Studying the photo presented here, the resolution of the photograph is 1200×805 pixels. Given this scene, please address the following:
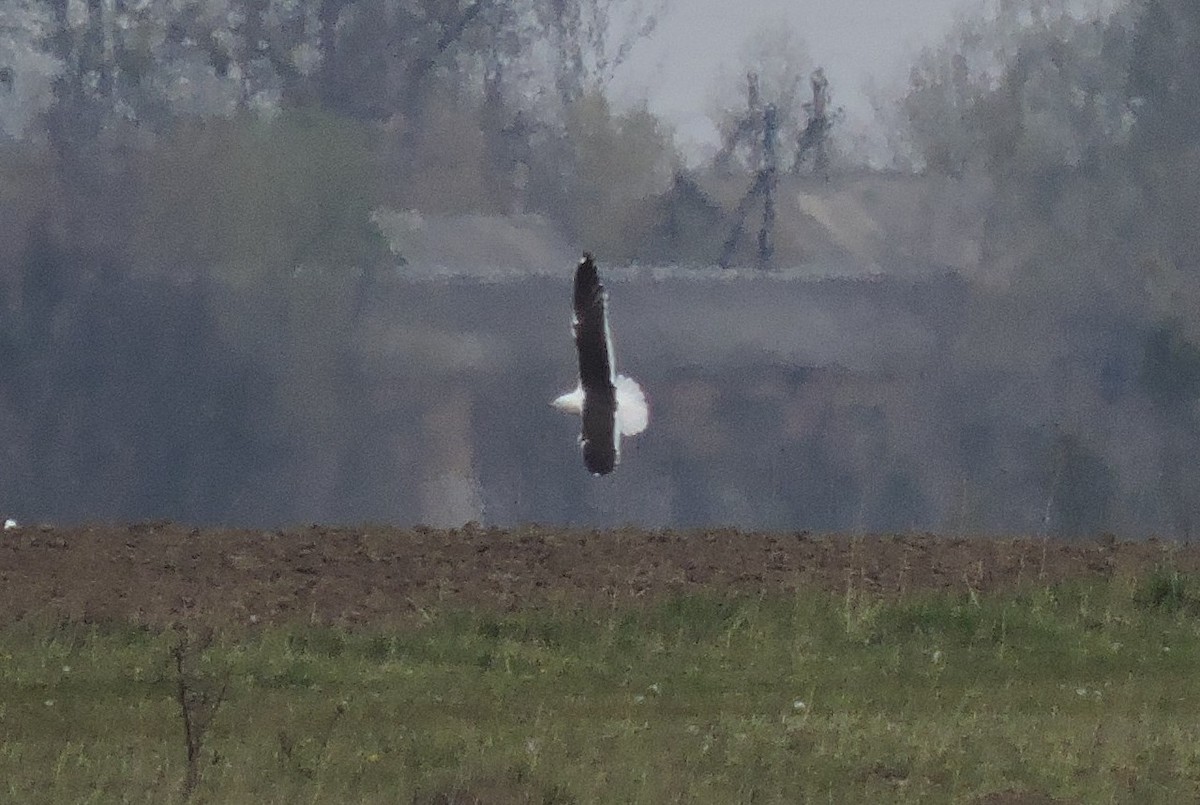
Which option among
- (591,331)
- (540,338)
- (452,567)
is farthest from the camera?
(540,338)

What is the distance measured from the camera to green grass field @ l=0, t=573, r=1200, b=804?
314 inches

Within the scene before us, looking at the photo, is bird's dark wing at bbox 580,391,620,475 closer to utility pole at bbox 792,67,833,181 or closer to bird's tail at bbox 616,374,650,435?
bird's tail at bbox 616,374,650,435

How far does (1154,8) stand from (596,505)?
28.0ft

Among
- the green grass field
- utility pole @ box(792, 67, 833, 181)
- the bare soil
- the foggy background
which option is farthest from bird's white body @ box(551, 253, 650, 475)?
utility pole @ box(792, 67, 833, 181)

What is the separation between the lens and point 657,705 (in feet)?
33.6

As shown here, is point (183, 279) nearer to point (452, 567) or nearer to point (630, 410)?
point (452, 567)

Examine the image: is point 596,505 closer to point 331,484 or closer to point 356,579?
point 331,484

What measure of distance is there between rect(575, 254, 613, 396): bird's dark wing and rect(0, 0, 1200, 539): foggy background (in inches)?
445

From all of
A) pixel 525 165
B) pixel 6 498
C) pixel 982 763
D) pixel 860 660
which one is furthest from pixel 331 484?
pixel 982 763

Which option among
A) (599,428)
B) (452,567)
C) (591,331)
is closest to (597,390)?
(599,428)

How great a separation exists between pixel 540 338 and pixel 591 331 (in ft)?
40.0

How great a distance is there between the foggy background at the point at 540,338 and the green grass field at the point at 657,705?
409 inches

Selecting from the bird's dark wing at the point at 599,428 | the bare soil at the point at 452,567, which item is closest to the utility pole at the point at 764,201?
the bare soil at the point at 452,567

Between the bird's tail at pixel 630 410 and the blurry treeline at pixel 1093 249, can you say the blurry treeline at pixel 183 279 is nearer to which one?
the blurry treeline at pixel 1093 249
